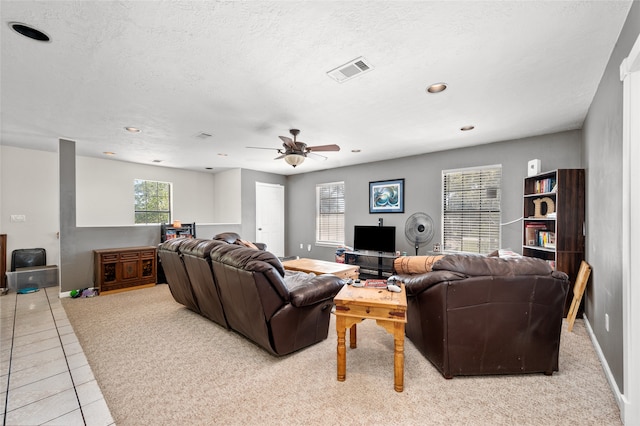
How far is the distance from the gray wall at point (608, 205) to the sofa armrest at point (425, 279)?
108cm

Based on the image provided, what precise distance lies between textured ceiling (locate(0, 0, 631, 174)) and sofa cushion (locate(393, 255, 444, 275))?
64.7 inches

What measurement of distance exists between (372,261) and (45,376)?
508 cm

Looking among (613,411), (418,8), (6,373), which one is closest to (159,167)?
(6,373)

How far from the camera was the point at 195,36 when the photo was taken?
1.91m

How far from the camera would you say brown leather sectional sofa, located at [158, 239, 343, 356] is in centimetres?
227

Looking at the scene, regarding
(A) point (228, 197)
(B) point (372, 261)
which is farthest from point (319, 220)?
(A) point (228, 197)

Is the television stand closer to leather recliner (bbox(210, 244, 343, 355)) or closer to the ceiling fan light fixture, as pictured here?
the ceiling fan light fixture

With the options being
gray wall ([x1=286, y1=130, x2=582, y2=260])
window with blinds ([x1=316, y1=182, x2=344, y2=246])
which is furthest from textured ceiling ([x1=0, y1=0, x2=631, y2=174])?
window with blinds ([x1=316, y1=182, x2=344, y2=246])

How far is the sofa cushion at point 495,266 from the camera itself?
200 centimetres

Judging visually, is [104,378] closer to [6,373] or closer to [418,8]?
[6,373]

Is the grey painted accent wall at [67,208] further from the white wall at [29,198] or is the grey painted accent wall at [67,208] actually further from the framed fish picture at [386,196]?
the framed fish picture at [386,196]

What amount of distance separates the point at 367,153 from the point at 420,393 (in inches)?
165

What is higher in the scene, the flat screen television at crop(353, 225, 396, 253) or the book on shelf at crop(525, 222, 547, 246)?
the book on shelf at crop(525, 222, 547, 246)

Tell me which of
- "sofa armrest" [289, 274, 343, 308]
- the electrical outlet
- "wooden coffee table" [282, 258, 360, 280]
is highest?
the electrical outlet
